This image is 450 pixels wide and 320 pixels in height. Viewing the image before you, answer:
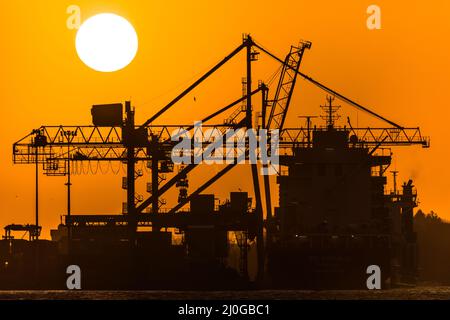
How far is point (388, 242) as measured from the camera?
17662cm

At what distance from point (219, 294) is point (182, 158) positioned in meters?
16.4

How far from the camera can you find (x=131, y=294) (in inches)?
5659

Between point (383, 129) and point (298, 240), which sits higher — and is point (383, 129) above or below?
above

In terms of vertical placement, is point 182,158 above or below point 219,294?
above
